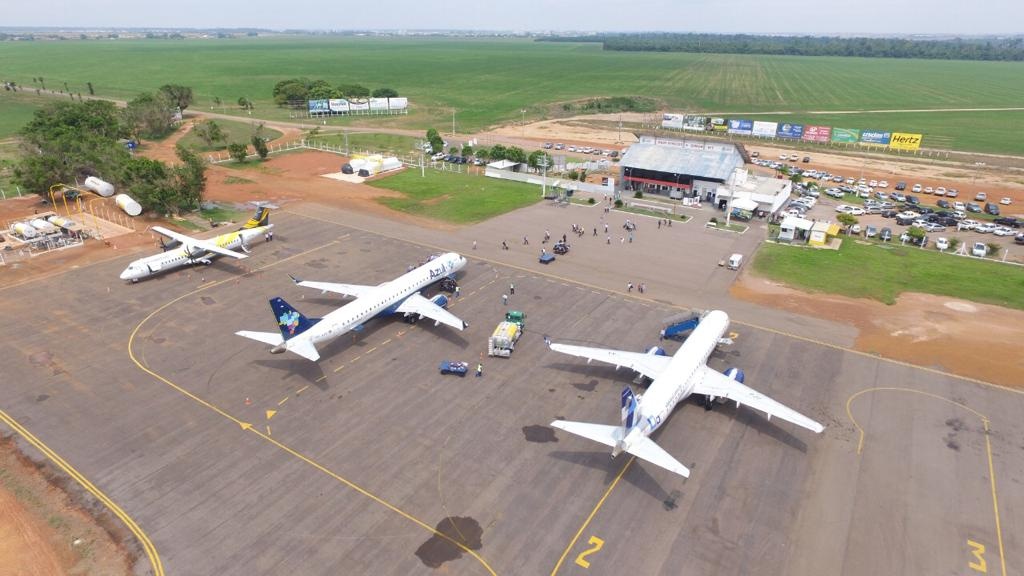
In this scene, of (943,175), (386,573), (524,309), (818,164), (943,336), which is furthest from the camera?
(818,164)

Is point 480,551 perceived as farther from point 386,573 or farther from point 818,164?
point 818,164

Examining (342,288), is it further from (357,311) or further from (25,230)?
(25,230)

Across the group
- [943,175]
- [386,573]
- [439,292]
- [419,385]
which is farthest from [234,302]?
[943,175]

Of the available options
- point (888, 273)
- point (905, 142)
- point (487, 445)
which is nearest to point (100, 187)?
point (487, 445)

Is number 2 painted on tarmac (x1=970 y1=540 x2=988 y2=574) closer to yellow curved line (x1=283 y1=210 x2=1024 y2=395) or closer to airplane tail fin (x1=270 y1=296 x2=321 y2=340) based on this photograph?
yellow curved line (x1=283 y1=210 x2=1024 y2=395)

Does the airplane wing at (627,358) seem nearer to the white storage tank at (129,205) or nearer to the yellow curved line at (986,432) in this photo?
the yellow curved line at (986,432)

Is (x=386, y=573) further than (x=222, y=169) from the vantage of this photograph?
No

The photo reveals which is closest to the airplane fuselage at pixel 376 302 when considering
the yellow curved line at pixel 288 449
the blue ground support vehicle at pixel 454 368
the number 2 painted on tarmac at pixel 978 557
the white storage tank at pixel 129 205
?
the yellow curved line at pixel 288 449
